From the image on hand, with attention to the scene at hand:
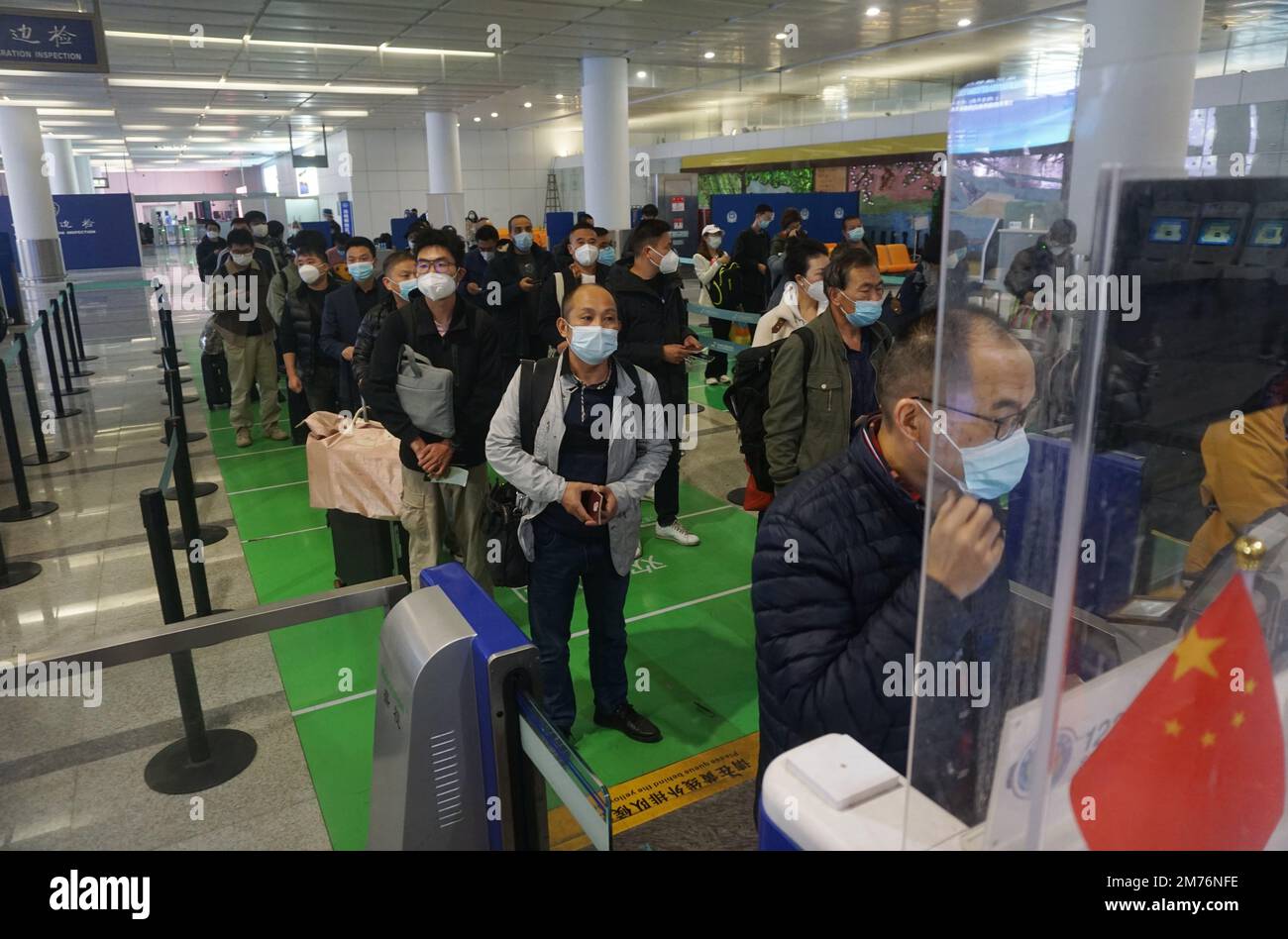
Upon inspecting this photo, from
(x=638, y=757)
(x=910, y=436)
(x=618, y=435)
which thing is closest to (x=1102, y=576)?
(x=910, y=436)

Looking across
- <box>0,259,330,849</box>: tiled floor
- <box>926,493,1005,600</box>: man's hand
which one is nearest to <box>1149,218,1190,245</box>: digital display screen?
<box>926,493,1005,600</box>: man's hand

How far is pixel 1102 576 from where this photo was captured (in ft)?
3.02

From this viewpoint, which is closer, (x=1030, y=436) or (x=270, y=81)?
(x=1030, y=436)

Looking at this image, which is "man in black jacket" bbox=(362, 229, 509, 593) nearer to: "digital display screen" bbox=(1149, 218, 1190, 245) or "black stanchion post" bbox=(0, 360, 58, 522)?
"digital display screen" bbox=(1149, 218, 1190, 245)

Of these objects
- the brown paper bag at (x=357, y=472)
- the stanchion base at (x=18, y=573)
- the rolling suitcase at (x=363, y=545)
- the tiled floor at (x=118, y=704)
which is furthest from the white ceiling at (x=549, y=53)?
the rolling suitcase at (x=363, y=545)

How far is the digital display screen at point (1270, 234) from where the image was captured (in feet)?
3.58

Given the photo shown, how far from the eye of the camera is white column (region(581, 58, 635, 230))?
43.7 feet

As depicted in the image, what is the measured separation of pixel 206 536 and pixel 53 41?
6042 millimetres

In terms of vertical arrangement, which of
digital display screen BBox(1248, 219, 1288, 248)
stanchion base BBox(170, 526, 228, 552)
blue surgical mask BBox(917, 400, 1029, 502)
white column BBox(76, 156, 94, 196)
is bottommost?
stanchion base BBox(170, 526, 228, 552)

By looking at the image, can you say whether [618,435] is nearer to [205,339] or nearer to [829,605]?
[829,605]

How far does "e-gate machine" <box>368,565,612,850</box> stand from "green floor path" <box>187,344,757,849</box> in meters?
1.62

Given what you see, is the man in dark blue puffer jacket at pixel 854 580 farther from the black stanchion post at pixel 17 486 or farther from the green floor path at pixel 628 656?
the black stanchion post at pixel 17 486

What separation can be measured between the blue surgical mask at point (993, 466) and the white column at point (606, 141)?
12984 millimetres
